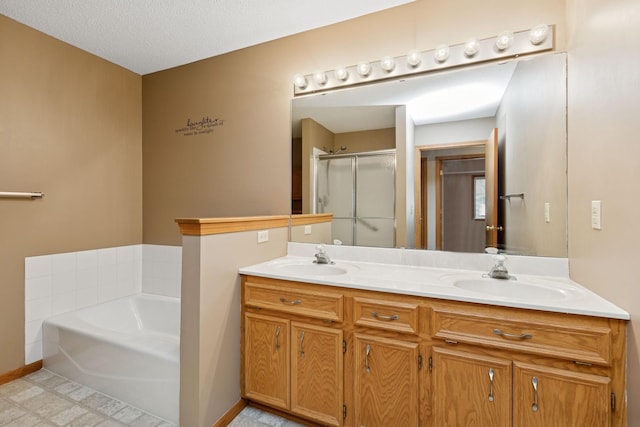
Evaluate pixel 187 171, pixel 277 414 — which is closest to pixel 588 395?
pixel 277 414

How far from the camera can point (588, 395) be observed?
42.7 inches

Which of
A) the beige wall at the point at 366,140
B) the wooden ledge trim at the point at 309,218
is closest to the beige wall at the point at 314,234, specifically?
the wooden ledge trim at the point at 309,218

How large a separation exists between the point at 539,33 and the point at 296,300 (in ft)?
6.32

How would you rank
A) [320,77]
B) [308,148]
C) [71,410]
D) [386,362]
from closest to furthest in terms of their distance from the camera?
[386,362]
[71,410]
[320,77]
[308,148]

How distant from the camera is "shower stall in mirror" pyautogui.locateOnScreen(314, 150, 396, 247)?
6.66 feet

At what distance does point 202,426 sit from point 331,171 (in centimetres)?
170

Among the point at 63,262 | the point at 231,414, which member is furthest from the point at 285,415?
the point at 63,262

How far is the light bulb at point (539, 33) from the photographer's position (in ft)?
5.30

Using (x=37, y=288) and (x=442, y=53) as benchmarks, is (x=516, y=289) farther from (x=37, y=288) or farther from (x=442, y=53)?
(x=37, y=288)

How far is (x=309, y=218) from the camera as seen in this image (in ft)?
7.49

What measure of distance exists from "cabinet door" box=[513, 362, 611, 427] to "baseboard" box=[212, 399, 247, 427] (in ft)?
4.63

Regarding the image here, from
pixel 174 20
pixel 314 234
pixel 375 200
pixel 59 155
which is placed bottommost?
pixel 314 234

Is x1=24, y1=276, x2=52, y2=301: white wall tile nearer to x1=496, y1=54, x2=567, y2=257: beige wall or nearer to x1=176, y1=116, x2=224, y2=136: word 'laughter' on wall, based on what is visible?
A: x1=176, y1=116, x2=224, y2=136: word 'laughter' on wall

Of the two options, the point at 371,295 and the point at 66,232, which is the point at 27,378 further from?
the point at 371,295
